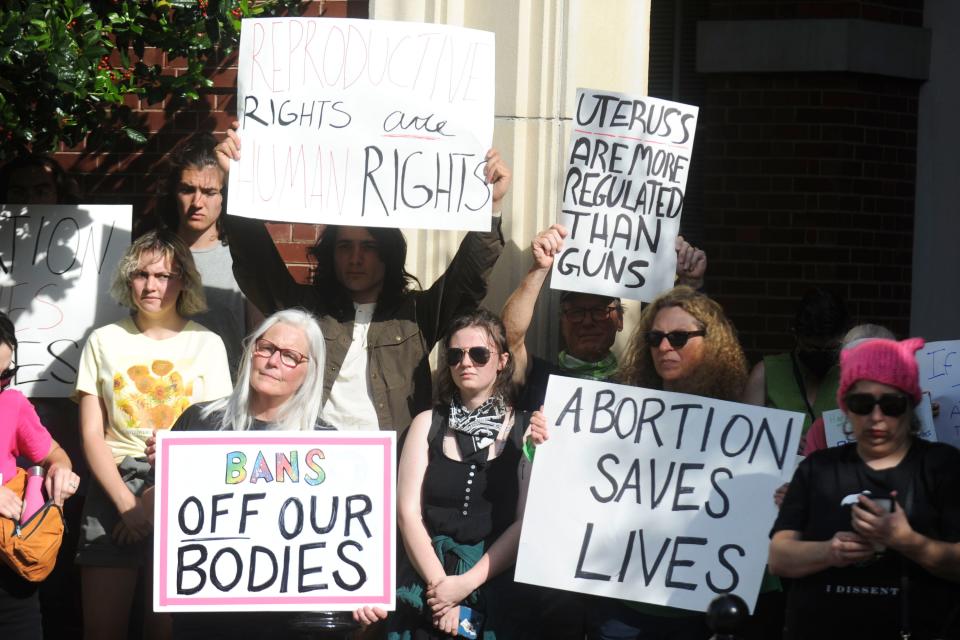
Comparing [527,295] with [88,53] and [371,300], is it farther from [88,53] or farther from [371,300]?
[88,53]

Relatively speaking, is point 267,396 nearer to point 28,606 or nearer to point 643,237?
point 28,606

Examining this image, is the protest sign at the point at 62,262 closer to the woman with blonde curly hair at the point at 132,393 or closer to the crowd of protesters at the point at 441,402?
the crowd of protesters at the point at 441,402

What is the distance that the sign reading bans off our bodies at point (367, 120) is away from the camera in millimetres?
5109

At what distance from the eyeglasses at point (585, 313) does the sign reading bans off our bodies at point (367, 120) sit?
0.49 meters

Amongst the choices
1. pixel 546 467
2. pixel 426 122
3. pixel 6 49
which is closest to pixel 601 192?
pixel 426 122

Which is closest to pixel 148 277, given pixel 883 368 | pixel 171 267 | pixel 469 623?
pixel 171 267

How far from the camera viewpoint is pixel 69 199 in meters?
6.03

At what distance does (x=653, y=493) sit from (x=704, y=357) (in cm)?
49

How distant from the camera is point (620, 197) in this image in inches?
209

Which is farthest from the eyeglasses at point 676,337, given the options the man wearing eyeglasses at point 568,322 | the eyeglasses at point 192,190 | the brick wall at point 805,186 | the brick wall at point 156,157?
the brick wall at point 805,186

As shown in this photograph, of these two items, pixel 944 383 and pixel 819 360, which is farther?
pixel 819 360

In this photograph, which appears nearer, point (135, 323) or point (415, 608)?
point (415, 608)

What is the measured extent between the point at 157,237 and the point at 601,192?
162 centimetres

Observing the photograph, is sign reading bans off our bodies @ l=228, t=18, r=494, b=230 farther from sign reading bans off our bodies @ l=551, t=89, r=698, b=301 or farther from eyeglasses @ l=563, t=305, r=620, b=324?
eyeglasses @ l=563, t=305, r=620, b=324
